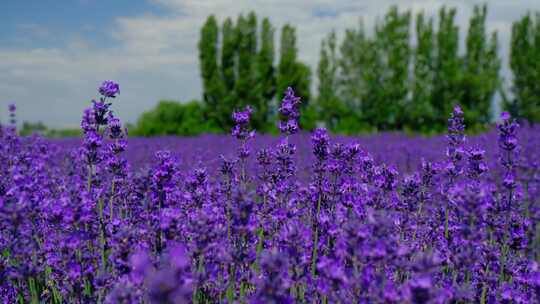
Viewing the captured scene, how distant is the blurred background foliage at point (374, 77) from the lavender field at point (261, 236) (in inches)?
786

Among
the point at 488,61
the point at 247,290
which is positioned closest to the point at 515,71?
the point at 488,61

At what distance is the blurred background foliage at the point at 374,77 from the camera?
23.6 m

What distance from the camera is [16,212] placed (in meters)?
2.20

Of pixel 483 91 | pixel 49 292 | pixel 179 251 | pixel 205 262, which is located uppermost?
pixel 483 91

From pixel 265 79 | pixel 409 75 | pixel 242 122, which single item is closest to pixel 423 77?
pixel 409 75

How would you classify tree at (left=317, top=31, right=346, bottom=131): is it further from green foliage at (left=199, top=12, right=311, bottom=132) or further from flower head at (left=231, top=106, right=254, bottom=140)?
flower head at (left=231, top=106, right=254, bottom=140)

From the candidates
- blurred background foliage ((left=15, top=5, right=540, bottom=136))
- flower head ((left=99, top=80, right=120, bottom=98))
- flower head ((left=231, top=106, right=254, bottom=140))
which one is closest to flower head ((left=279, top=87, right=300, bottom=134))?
flower head ((left=231, top=106, right=254, bottom=140))

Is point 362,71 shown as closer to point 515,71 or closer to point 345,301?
point 515,71

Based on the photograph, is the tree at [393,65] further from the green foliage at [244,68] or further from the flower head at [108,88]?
the flower head at [108,88]

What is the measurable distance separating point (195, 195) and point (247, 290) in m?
0.59

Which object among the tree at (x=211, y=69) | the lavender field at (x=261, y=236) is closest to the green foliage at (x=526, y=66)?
the tree at (x=211, y=69)

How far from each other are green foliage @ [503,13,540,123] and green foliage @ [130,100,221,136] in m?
13.1

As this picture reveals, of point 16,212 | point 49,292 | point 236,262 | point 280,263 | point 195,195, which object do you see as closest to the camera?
point 280,263

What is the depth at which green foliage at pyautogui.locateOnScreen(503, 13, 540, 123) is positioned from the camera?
78.0ft
